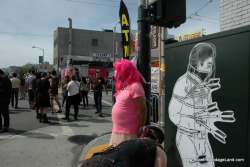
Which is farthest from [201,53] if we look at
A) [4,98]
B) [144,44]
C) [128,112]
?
[4,98]

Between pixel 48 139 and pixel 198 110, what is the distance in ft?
16.0

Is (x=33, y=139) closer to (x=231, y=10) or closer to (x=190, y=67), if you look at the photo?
(x=190, y=67)

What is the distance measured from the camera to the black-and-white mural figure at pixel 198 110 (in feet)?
6.24

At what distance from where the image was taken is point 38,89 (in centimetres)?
759

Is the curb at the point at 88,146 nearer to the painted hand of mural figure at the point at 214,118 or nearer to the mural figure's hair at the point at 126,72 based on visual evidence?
the mural figure's hair at the point at 126,72

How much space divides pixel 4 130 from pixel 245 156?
662cm

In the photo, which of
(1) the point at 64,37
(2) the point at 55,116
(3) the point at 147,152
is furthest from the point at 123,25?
(1) the point at 64,37

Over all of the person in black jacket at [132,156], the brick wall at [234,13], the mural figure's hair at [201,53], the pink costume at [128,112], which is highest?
the brick wall at [234,13]

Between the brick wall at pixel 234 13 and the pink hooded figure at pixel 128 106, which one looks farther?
the brick wall at pixel 234 13

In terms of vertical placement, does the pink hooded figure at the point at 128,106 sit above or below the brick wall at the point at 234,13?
below

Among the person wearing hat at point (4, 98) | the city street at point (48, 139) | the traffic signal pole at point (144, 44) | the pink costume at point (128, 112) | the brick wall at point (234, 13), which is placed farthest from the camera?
the person wearing hat at point (4, 98)

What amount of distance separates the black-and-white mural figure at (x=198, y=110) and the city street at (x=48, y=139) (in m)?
2.85

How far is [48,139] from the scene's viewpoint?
593cm

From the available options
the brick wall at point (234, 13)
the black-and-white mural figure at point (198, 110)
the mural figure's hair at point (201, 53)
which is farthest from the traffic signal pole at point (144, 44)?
the brick wall at point (234, 13)
